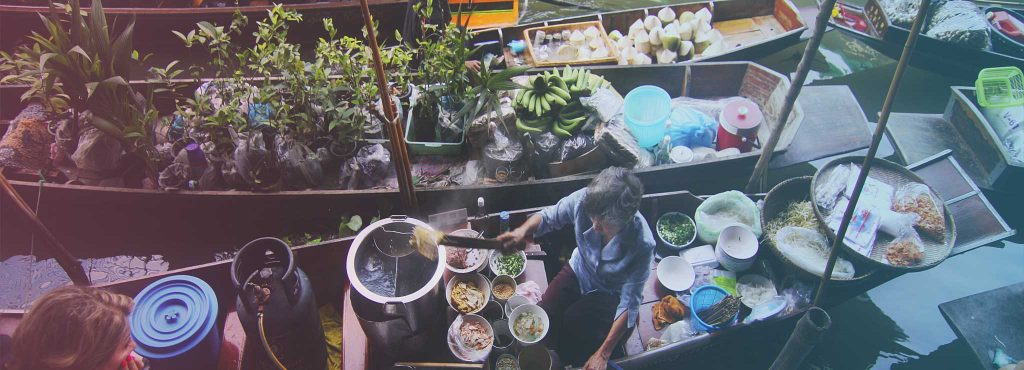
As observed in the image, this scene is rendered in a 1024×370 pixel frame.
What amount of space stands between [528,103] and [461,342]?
220cm

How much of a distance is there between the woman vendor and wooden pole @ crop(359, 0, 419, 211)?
0.71 metres

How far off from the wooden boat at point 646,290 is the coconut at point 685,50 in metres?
2.29

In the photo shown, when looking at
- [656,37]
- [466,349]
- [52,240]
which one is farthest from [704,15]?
[52,240]

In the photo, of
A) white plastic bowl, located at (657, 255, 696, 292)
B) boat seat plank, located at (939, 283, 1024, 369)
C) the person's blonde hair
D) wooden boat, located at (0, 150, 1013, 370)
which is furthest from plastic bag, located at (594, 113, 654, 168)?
the person's blonde hair

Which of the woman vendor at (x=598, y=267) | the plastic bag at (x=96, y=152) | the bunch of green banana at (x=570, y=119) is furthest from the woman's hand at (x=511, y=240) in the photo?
the plastic bag at (x=96, y=152)

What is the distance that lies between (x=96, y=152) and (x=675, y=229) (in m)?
4.73

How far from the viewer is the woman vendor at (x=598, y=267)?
9.43 ft

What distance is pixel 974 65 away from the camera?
6.24 meters

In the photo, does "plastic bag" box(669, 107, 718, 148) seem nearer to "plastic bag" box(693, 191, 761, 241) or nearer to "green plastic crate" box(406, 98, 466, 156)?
"plastic bag" box(693, 191, 761, 241)

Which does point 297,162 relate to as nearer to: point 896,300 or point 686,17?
point 686,17

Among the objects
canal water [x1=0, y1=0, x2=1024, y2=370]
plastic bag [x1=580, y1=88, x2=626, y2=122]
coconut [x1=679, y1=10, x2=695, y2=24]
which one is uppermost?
plastic bag [x1=580, y1=88, x2=626, y2=122]

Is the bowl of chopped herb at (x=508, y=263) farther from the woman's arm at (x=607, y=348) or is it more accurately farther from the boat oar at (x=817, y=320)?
the boat oar at (x=817, y=320)

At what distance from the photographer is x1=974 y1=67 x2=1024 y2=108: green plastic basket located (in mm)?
5328

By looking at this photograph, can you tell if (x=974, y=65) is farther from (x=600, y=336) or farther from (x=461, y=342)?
(x=461, y=342)
